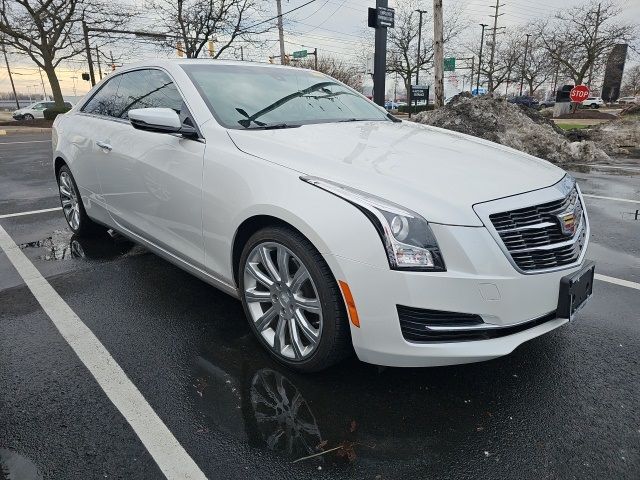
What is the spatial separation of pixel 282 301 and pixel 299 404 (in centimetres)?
53

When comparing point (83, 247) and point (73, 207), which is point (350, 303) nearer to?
A: point (83, 247)

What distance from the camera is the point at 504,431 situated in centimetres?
218

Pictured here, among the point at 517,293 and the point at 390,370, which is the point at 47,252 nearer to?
the point at 390,370

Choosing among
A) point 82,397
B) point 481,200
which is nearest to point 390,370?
point 481,200

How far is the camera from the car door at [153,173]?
2.97 meters

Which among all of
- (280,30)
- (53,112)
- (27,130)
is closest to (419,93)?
(280,30)

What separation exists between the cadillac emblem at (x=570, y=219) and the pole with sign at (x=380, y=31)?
31.9 ft

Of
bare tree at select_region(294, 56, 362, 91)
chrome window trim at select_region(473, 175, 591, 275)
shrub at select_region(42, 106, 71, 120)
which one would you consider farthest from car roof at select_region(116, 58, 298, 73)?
bare tree at select_region(294, 56, 362, 91)

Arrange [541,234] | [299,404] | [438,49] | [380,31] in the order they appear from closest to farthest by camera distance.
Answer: [541,234] < [299,404] < [380,31] < [438,49]

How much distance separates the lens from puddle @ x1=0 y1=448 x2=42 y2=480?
75.9 inches

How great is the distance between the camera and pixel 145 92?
3707mm

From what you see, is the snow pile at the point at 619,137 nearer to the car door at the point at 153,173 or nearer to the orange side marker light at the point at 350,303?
the car door at the point at 153,173

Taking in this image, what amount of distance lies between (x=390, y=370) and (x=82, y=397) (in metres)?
1.58

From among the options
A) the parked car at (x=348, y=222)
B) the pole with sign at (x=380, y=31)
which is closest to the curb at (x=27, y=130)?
the pole with sign at (x=380, y=31)
